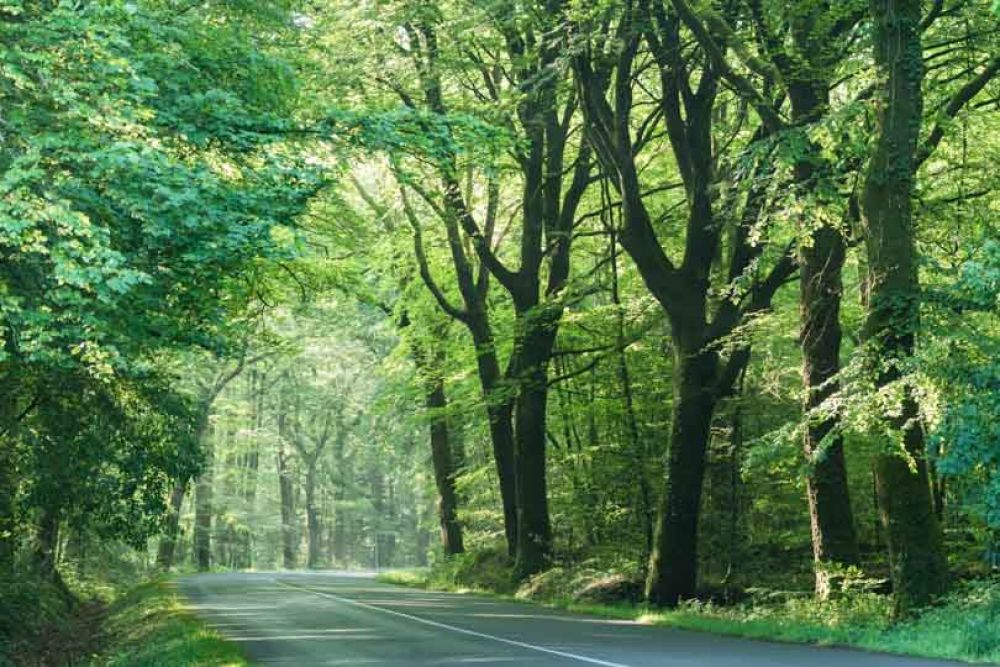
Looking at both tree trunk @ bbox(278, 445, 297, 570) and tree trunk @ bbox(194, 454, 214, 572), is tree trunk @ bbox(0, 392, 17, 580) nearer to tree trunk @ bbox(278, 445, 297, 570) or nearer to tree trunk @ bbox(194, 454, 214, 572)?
tree trunk @ bbox(194, 454, 214, 572)

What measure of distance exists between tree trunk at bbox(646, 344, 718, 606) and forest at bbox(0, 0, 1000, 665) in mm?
63

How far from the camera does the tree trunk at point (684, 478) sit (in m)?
19.6

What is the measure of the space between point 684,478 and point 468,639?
21.6 feet

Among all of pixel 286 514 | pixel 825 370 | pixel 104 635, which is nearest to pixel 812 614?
→ pixel 825 370

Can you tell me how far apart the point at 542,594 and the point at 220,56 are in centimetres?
1496

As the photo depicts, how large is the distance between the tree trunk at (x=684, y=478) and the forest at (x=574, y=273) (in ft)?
0.21

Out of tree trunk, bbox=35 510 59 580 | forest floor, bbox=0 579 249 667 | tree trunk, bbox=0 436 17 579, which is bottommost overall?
forest floor, bbox=0 579 249 667

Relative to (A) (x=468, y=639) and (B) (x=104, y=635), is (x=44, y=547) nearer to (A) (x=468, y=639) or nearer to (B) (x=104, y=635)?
(B) (x=104, y=635)

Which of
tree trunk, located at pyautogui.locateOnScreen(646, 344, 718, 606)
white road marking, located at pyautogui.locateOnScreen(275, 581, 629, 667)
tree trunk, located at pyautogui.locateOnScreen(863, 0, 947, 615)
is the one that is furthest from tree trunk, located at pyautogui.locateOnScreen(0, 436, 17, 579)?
tree trunk, located at pyautogui.locateOnScreen(863, 0, 947, 615)

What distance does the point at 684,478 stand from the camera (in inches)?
777

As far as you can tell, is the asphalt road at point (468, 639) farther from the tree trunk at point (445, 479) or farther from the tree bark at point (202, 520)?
the tree bark at point (202, 520)

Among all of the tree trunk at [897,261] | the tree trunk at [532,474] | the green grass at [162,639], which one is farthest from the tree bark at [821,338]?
the tree trunk at [532,474]

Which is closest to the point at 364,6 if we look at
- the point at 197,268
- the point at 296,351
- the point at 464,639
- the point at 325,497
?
the point at 296,351

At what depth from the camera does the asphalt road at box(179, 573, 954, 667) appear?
11.4 metres
